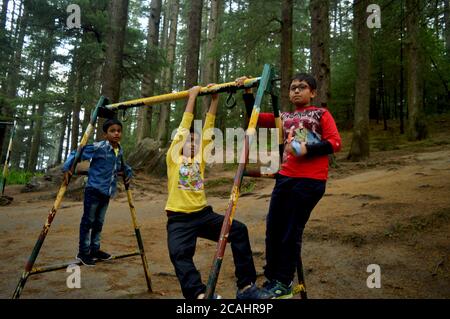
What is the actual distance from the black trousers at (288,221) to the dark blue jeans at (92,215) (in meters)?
2.73

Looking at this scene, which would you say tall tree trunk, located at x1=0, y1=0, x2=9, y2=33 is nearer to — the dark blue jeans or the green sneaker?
the dark blue jeans

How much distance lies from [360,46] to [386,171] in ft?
15.6

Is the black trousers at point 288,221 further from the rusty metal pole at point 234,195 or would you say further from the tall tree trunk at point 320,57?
the tall tree trunk at point 320,57

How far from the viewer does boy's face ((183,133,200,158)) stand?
3.29 meters

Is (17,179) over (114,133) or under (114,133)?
under

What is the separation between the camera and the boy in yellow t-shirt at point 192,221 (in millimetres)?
2701

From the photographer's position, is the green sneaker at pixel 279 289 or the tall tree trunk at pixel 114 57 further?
the tall tree trunk at pixel 114 57

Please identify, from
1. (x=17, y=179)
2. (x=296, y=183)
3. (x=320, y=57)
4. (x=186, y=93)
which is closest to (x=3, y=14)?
(x=17, y=179)

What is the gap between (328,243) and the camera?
501 cm

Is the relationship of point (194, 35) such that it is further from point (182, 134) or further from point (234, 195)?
point (234, 195)

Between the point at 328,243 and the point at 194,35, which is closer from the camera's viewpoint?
the point at 328,243

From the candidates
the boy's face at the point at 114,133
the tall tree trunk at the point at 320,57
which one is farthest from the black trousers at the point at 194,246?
the tall tree trunk at the point at 320,57

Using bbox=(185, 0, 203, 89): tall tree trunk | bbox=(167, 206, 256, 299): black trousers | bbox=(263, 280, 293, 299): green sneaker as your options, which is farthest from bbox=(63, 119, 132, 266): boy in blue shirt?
bbox=(185, 0, 203, 89): tall tree trunk

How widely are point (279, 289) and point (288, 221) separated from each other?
0.50m
